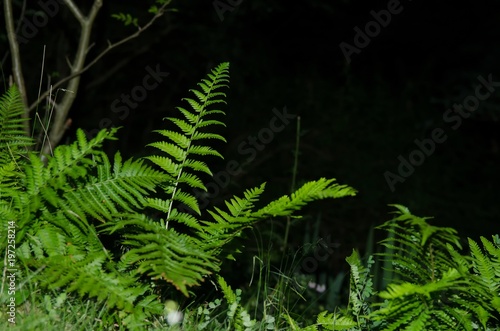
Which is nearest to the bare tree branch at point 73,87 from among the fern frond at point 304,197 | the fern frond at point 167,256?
the fern frond at point 167,256

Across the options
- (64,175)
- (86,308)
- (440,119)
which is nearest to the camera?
(86,308)

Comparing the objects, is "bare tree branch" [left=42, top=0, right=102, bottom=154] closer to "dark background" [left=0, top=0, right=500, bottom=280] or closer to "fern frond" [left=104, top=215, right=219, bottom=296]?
Answer: "fern frond" [left=104, top=215, right=219, bottom=296]

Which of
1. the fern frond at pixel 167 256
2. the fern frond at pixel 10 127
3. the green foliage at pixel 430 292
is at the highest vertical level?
the fern frond at pixel 10 127

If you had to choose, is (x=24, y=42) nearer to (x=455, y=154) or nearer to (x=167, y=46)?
(x=167, y=46)

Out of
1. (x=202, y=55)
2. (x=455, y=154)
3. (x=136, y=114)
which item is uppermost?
(x=202, y=55)

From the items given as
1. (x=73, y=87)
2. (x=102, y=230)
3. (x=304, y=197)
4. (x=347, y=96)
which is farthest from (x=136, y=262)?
(x=347, y=96)

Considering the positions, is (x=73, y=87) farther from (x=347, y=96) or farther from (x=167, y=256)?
(x=347, y=96)

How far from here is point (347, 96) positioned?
8.07 m

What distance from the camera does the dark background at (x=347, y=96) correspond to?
6102mm

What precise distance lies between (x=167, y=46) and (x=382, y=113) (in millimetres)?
3500

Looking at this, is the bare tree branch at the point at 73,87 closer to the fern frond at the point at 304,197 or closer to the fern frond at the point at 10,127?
the fern frond at the point at 10,127

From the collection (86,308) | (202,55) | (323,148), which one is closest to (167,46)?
(202,55)

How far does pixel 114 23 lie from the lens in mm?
5535

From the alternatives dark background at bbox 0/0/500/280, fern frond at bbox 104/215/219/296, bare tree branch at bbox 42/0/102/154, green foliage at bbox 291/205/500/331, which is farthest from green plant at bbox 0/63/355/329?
dark background at bbox 0/0/500/280
